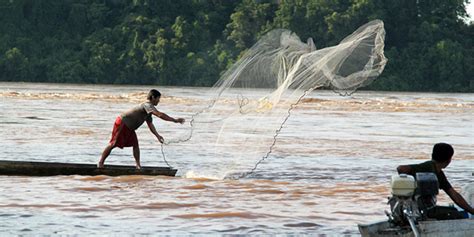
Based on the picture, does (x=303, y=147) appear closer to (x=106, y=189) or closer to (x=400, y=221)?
(x=106, y=189)

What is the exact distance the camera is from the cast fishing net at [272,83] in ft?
41.3

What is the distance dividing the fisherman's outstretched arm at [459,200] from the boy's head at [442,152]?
0.24 meters

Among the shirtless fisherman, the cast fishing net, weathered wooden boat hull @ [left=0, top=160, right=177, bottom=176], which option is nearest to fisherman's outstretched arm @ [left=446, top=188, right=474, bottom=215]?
the cast fishing net

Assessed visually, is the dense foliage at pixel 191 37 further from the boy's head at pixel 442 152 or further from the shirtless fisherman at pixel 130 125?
the boy's head at pixel 442 152

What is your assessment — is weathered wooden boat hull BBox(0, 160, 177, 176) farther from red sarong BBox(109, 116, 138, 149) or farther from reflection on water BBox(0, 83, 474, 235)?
red sarong BBox(109, 116, 138, 149)

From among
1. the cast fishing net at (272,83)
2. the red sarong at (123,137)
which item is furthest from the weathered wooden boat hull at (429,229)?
the red sarong at (123,137)

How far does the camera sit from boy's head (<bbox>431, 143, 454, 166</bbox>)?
28.2ft

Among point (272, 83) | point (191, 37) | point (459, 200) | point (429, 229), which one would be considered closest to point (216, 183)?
point (272, 83)

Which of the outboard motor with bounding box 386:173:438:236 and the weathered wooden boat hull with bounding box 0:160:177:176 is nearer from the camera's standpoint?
the outboard motor with bounding box 386:173:438:236

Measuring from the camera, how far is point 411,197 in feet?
26.7

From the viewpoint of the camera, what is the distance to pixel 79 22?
66250 mm

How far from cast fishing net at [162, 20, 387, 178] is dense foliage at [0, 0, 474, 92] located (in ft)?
156

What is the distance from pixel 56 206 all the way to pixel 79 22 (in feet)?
181

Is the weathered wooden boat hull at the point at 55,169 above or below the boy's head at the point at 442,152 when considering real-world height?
below
